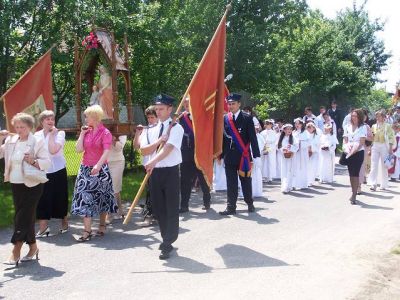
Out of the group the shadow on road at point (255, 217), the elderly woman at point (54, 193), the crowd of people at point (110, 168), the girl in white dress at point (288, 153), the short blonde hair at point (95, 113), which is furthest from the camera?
the girl in white dress at point (288, 153)

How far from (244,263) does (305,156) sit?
23.6 feet

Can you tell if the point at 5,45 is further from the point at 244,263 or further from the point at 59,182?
the point at 244,263

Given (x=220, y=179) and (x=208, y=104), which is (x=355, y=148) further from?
(x=208, y=104)

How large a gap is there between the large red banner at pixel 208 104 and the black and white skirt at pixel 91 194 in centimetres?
148

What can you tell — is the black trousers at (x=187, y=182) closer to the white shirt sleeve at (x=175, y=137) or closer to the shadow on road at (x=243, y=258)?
the shadow on road at (x=243, y=258)

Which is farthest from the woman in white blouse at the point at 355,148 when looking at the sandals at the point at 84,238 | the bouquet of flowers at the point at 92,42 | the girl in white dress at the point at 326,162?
the sandals at the point at 84,238

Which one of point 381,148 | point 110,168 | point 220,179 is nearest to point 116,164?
point 110,168

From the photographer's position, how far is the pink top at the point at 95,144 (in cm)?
707

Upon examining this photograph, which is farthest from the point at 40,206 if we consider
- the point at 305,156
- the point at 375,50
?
the point at 375,50

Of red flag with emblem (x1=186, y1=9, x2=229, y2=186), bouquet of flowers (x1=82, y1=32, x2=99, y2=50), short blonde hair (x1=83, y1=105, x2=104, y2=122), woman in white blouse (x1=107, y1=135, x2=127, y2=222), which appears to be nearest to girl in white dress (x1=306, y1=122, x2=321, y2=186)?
A: woman in white blouse (x1=107, y1=135, x2=127, y2=222)

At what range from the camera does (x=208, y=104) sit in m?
6.88

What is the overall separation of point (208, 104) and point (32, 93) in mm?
3029

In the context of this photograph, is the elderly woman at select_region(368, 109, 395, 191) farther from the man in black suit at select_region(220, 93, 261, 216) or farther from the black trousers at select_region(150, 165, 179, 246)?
the black trousers at select_region(150, 165, 179, 246)

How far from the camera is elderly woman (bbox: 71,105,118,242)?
278 inches
